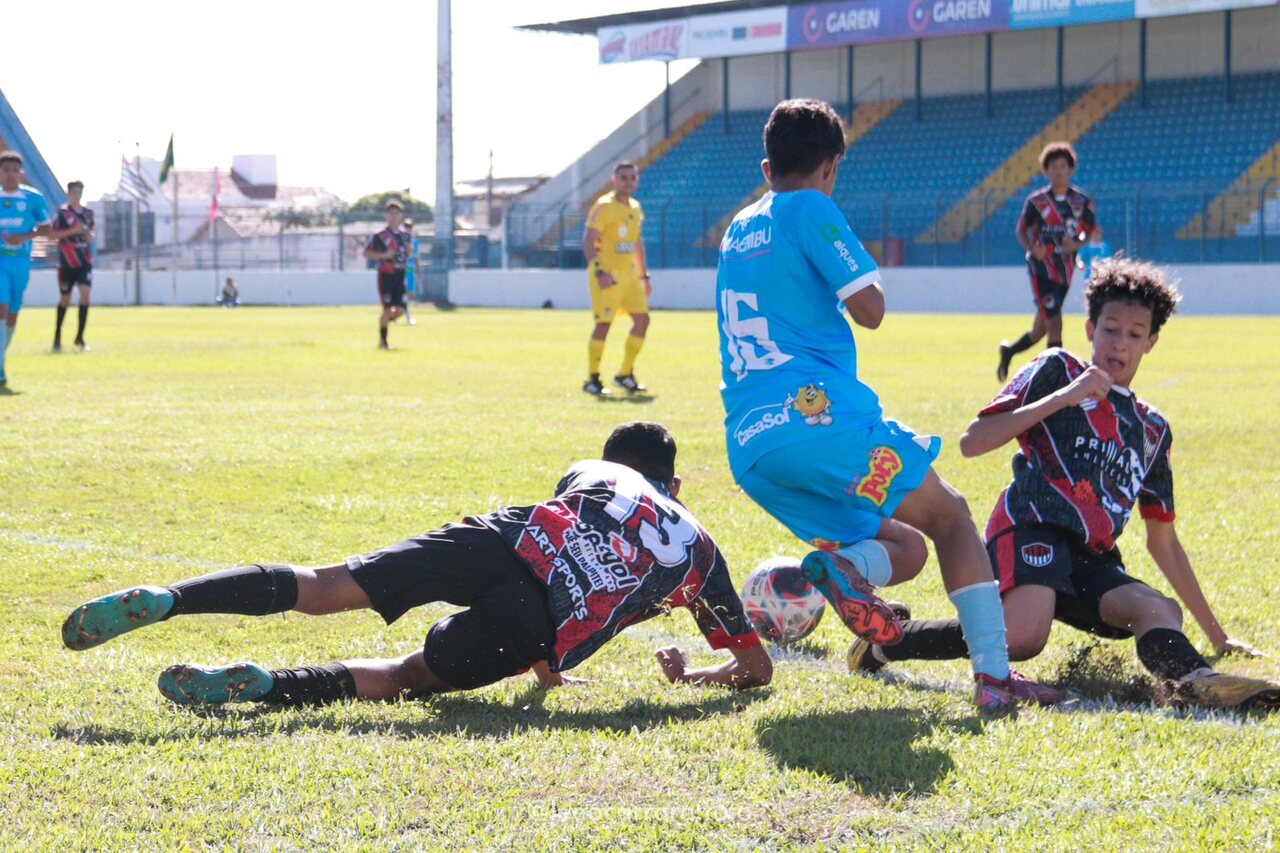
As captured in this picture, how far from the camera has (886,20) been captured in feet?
147

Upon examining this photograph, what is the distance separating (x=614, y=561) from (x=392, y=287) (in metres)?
19.4

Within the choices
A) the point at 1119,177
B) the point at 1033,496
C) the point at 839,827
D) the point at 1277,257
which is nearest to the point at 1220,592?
the point at 1033,496

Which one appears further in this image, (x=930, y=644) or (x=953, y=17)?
(x=953, y=17)

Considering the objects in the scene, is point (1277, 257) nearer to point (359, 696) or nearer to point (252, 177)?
point (359, 696)

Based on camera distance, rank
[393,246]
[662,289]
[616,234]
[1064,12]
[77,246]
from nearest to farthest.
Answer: [616,234] < [77,246] < [393,246] < [1064,12] < [662,289]

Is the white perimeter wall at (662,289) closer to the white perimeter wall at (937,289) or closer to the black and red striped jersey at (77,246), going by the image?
the white perimeter wall at (937,289)

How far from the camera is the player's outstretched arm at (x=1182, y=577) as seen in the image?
4730 mm

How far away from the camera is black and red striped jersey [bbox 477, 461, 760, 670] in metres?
4.08

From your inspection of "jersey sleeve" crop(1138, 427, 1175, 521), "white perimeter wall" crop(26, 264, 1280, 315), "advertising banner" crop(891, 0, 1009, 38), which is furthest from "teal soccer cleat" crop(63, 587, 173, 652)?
"advertising banner" crop(891, 0, 1009, 38)

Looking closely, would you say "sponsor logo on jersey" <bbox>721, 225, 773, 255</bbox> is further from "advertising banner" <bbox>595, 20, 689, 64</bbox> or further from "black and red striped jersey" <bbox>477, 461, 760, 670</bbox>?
"advertising banner" <bbox>595, 20, 689, 64</bbox>

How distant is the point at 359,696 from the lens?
13.5 ft

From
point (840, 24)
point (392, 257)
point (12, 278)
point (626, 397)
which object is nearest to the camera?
point (626, 397)

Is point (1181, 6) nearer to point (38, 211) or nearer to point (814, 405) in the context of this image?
point (38, 211)

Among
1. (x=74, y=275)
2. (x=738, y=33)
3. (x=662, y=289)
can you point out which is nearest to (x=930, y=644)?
(x=74, y=275)
